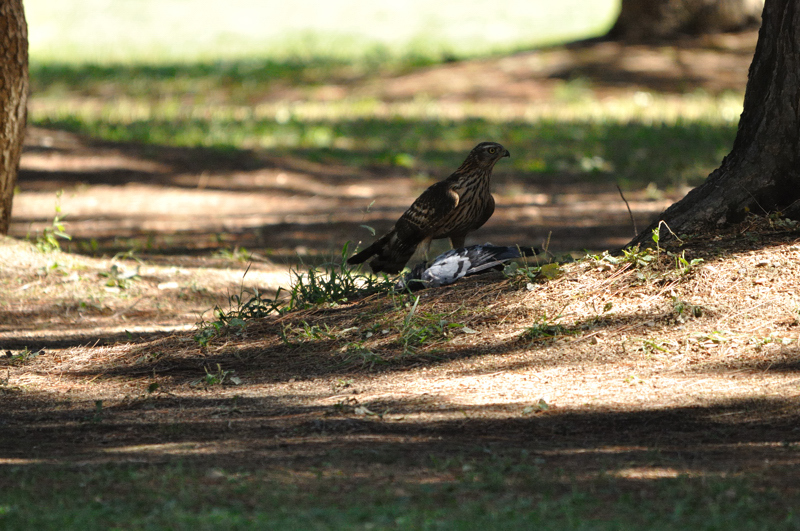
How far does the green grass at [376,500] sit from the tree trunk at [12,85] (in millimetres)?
4489

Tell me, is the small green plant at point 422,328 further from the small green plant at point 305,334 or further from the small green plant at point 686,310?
the small green plant at point 686,310

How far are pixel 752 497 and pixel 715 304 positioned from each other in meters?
2.00

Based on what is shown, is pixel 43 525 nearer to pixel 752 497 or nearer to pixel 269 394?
pixel 269 394

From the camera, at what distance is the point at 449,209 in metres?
6.80

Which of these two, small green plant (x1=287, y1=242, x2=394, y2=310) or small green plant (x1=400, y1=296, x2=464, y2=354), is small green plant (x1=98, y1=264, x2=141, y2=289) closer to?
small green plant (x1=287, y1=242, x2=394, y2=310)

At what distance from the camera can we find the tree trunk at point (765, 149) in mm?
5566

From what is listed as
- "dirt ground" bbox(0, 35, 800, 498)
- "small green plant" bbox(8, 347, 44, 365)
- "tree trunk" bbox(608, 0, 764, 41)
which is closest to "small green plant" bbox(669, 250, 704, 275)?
"dirt ground" bbox(0, 35, 800, 498)

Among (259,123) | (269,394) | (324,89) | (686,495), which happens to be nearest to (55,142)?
(259,123)

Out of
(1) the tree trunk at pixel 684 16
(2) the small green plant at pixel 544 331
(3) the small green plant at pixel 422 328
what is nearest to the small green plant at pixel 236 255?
(3) the small green plant at pixel 422 328

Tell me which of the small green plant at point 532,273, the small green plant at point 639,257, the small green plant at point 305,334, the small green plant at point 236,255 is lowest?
the small green plant at point 236,255

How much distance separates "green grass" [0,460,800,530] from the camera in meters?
3.23

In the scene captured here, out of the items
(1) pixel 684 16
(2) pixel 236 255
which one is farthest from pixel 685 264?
(1) pixel 684 16

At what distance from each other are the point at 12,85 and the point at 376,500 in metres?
5.49

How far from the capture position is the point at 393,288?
6285 mm
